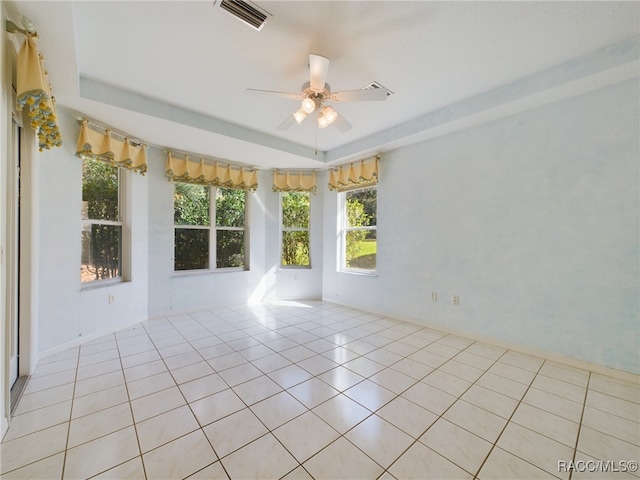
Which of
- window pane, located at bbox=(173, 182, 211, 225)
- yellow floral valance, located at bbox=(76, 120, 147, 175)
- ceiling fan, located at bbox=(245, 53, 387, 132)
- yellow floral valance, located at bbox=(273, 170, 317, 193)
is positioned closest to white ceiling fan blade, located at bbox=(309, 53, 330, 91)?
ceiling fan, located at bbox=(245, 53, 387, 132)

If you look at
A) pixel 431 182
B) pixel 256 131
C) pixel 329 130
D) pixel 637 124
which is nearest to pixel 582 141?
pixel 637 124

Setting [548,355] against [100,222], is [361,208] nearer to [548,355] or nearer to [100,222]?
[548,355]

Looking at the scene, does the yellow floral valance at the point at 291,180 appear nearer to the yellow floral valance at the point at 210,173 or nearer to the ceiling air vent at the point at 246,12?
the yellow floral valance at the point at 210,173

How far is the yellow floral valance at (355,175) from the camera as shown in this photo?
4.19 meters

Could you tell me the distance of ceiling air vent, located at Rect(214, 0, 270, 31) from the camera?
1736 mm

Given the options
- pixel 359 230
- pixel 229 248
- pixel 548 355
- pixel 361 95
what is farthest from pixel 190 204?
pixel 548 355

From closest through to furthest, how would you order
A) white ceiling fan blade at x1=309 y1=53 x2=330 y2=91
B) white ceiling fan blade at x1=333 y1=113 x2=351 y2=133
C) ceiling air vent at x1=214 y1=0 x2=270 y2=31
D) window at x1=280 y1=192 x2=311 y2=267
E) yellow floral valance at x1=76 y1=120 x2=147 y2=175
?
ceiling air vent at x1=214 y1=0 x2=270 y2=31
white ceiling fan blade at x1=309 y1=53 x2=330 y2=91
white ceiling fan blade at x1=333 y1=113 x2=351 y2=133
yellow floral valance at x1=76 y1=120 x2=147 y2=175
window at x1=280 y1=192 x2=311 y2=267

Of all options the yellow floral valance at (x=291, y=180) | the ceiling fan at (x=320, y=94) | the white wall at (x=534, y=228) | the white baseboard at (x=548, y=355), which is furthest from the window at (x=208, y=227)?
the white baseboard at (x=548, y=355)

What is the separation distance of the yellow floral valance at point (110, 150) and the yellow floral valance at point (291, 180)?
2.12m

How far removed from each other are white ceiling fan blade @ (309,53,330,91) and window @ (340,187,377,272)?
2542 millimetres

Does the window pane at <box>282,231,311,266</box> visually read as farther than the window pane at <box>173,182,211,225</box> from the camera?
Yes

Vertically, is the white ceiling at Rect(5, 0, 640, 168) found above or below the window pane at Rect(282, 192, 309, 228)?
above

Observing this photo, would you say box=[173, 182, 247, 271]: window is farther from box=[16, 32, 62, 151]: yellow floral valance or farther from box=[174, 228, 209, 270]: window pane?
box=[16, 32, 62, 151]: yellow floral valance

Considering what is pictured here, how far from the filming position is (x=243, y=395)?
206 centimetres
